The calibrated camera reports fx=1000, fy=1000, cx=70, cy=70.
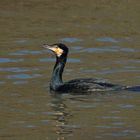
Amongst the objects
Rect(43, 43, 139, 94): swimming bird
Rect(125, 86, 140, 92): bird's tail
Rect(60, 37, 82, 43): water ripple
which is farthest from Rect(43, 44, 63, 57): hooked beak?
Rect(60, 37, 82, 43): water ripple

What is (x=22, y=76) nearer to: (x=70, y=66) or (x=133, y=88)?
(x=70, y=66)

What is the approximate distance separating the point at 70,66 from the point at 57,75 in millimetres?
2149

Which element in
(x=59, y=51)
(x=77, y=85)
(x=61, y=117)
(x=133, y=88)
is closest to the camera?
(x=61, y=117)

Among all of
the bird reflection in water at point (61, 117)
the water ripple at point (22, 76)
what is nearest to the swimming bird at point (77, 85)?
the bird reflection in water at point (61, 117)

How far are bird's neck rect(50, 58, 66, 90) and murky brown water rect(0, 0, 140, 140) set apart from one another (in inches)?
7.3

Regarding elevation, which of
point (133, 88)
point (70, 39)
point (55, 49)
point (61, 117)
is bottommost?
point (61, 117)

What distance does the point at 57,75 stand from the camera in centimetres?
1998

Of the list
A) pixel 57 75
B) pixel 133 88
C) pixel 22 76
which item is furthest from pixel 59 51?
pixel 133 88

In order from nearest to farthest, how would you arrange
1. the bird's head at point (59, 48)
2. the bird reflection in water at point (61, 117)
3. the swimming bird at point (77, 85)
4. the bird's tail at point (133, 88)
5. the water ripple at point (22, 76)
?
the bird reflection in water at point (61, 117) < the bird's tail at point (133, 88) < the swimming bird at point (77, 85) < the bird's head at point (59, 48) < the water ripple at point (22, 76)

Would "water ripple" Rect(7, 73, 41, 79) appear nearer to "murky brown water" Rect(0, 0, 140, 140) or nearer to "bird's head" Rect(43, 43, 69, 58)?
"murky brown water" Rect(0, 0, 140, 140)

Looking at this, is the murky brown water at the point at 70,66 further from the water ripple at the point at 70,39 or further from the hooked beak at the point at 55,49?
the hooked beak at the point at 55,49

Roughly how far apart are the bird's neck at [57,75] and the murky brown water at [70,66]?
18 centimetres

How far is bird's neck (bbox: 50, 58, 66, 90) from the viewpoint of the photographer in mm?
19730

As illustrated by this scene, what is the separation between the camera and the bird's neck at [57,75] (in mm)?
19730
